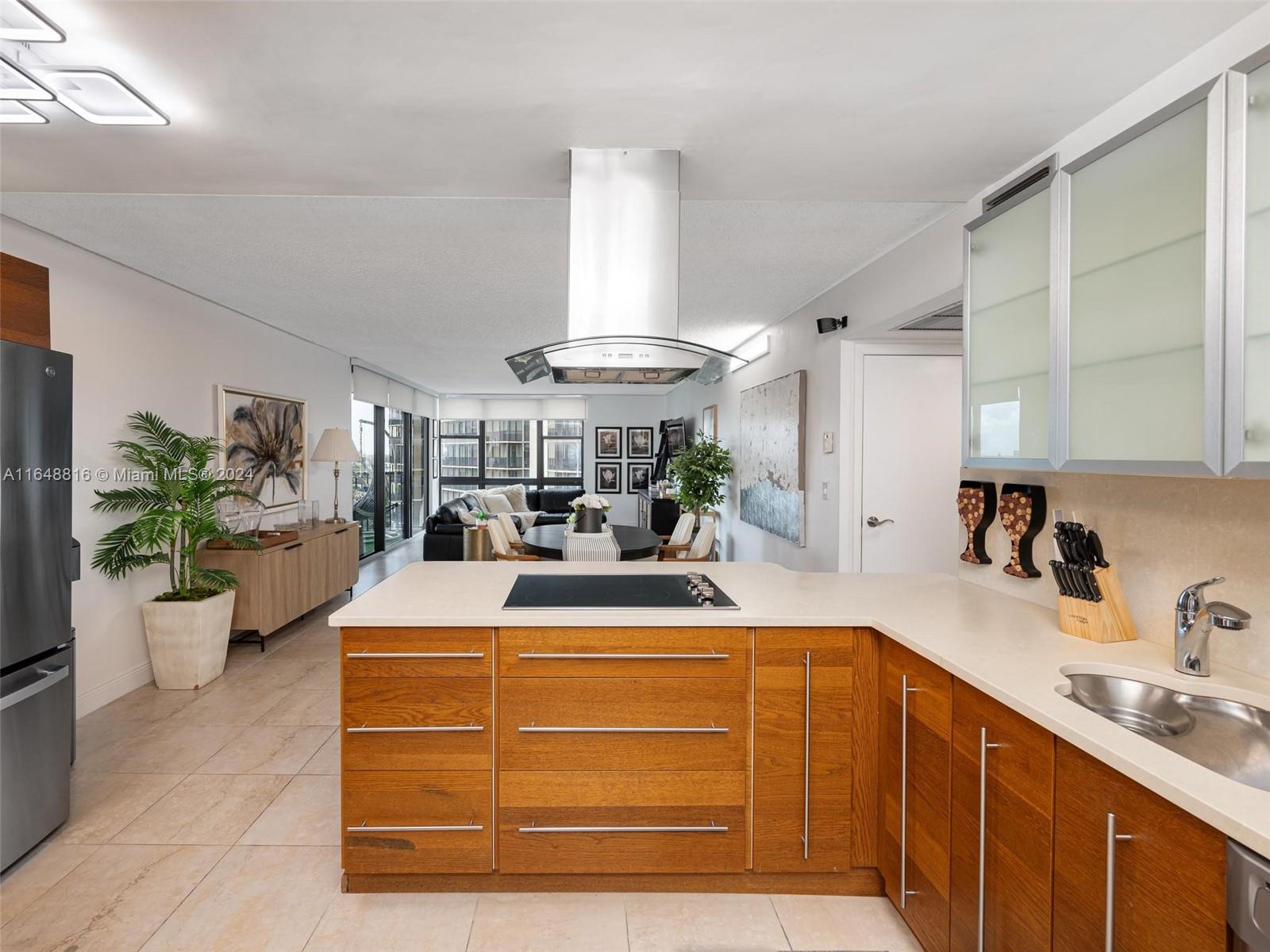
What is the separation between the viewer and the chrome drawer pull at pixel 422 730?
2.02 meters

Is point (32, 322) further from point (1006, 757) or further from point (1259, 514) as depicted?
point (1259, 514)

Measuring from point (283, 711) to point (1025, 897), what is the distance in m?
3.50

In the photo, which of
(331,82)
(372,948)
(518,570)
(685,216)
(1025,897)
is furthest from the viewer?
(685,216)

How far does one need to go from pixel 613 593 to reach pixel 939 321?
2576mm

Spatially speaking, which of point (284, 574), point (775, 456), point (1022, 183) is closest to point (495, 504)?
point (284, 574)

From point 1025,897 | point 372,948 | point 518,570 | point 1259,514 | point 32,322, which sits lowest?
point 372,948

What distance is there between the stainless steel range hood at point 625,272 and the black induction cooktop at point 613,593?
0.80m

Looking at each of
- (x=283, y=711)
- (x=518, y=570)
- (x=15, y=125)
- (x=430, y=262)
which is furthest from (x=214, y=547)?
(x=15, y=125)

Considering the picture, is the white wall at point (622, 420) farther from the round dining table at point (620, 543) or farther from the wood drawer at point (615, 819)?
the wood drawer at point (615, 819)

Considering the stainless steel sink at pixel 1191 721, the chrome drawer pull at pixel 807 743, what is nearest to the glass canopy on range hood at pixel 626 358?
the chrome drawer pull at pixel 807 743

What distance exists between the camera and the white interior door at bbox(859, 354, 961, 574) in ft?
13.1

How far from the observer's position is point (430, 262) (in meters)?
3.79

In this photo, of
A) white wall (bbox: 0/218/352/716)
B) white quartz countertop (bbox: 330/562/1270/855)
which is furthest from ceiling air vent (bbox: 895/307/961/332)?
white wall (bbox: 0/218/352/716)

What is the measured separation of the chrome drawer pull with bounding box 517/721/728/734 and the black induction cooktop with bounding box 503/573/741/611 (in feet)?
1.18
